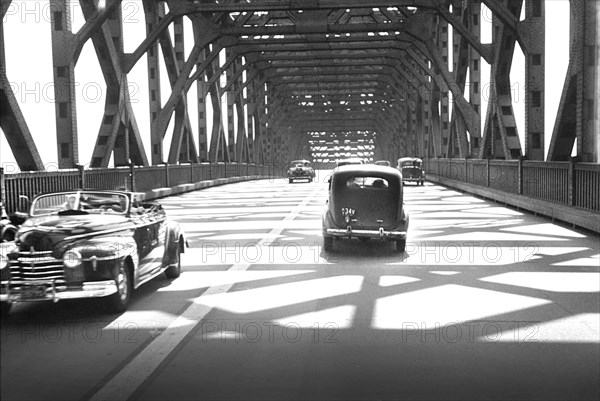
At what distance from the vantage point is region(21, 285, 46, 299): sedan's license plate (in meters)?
6.72

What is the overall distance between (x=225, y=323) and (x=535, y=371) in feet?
9.11

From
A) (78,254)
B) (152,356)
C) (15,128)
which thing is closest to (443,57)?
(15,128)

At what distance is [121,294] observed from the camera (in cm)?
716

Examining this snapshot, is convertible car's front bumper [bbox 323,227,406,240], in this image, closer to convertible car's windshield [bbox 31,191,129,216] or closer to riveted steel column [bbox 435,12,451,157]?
convertible car's windshield [bbox 31,191,129,216]

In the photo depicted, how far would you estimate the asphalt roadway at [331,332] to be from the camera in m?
4.72

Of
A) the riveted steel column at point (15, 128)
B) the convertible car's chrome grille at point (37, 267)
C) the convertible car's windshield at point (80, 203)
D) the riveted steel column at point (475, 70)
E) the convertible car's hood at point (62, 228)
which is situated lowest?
the convertible car's chrome grille at point (37, 267)

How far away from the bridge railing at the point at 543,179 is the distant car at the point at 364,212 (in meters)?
4.46

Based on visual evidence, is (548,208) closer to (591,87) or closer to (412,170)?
(591,87)

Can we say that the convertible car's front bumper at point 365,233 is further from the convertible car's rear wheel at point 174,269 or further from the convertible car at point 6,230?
the convertible car at point 6,230

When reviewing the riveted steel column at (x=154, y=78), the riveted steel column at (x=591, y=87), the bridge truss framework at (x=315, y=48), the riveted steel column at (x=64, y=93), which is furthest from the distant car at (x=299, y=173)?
the riveted steel column at (x=591, y=87)

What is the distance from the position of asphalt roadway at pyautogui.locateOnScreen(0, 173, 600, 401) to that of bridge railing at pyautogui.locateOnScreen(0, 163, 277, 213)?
202 inches

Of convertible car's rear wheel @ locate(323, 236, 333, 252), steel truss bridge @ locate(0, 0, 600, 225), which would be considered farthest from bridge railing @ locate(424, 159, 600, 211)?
convertible car's rear wheel @ locate(323, 236, 333, 252)

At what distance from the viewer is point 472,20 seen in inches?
1157

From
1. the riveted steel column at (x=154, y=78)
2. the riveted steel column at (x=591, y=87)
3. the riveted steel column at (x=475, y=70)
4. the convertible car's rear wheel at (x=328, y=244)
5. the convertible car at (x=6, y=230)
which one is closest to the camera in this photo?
the convertible car at (x=6, y=230)
